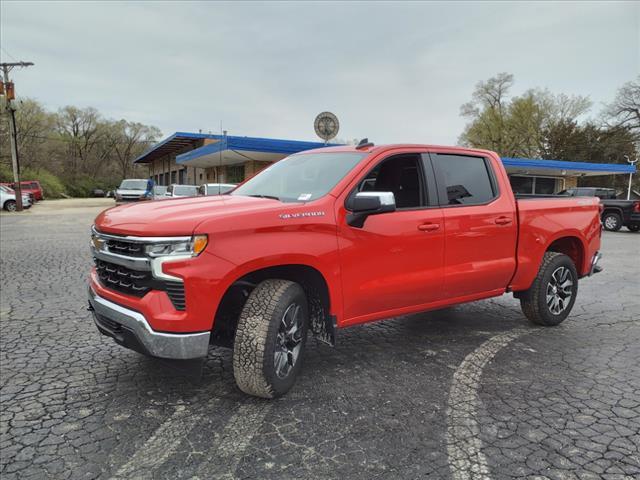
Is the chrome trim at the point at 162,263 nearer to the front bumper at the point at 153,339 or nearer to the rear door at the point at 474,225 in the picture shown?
the front bumper at the point at 153,339

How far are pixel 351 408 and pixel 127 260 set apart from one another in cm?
182

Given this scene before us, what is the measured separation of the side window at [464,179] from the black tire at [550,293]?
109 centimetres

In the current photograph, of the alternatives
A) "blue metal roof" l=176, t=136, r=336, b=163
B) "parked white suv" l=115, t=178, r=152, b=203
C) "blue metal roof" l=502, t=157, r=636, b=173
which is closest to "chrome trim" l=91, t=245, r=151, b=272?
"blue metal roof" l=176, t=136, r=336, b=163

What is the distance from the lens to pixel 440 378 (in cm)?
381

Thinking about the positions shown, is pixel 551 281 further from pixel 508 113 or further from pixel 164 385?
pixel 508 113

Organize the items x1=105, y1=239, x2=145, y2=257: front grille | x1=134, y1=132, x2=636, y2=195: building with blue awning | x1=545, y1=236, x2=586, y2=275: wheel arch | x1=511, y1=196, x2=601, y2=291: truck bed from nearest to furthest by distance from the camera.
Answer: x1=105, y1=239, x2=145, y2=257: front grille < x1=511, y1=196, x2=601, y2=291: truck bed < x1=545, y1=236, x2=586, y2=275: wheel arch < x1=134, y1=132, x2=636, y2=195: building with blue awning

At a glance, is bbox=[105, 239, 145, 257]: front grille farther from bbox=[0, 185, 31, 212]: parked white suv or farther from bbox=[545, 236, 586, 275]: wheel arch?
bbox=[0, 185, 31, 212]: parked white suv

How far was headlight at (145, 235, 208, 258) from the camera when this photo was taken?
2.97 m

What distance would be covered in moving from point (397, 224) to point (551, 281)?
7.88 feet

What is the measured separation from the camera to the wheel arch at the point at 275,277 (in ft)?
11.3

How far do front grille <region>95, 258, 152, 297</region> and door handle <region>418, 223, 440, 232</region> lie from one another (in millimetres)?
2249

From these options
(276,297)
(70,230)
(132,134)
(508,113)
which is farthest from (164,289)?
(132,134)

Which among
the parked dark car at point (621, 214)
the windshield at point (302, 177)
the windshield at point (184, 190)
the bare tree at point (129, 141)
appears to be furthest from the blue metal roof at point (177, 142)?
the bare tree at point (129, 141)

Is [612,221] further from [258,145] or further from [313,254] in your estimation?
[313,254]
